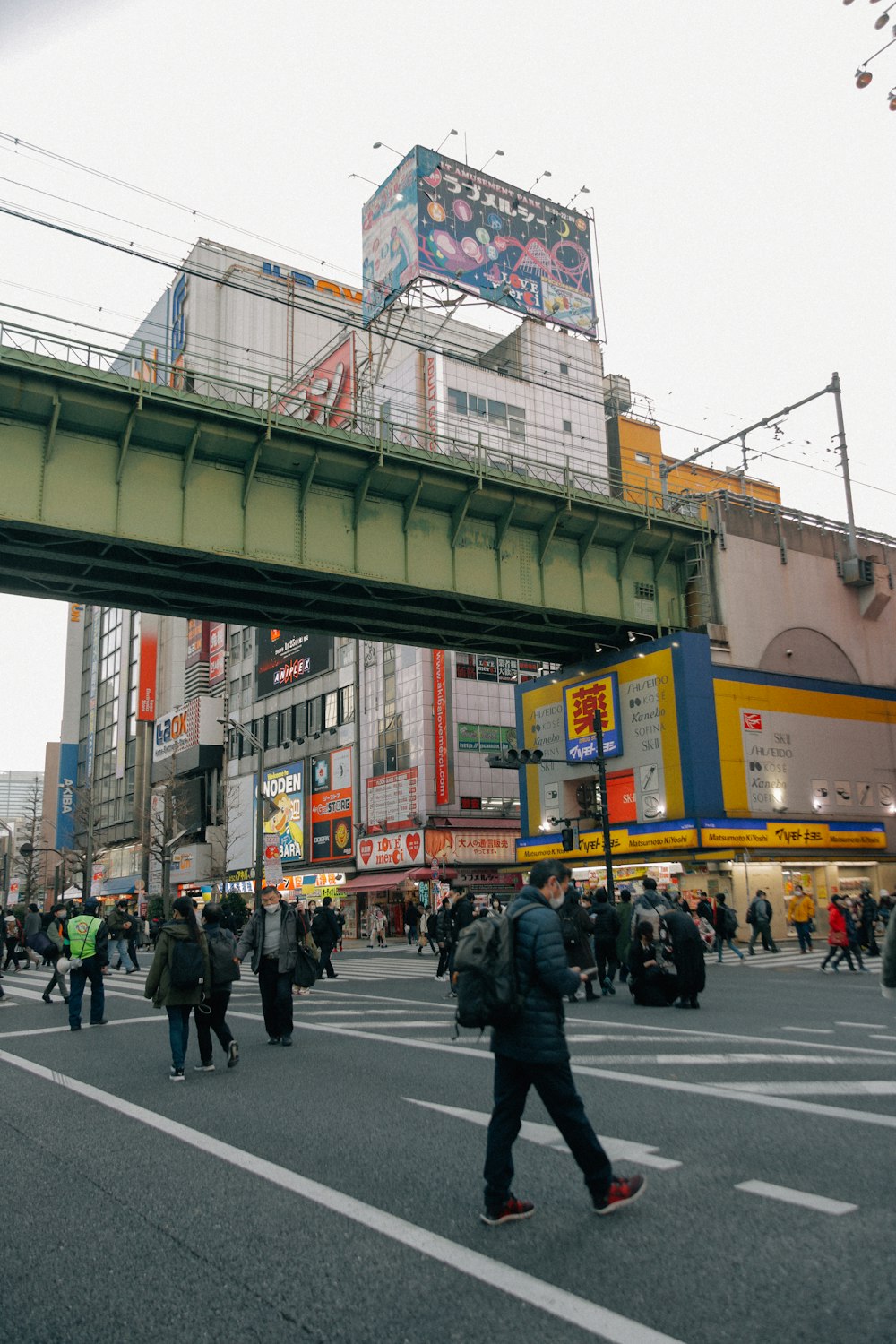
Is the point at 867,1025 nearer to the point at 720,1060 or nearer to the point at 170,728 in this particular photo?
the point at 720,1060

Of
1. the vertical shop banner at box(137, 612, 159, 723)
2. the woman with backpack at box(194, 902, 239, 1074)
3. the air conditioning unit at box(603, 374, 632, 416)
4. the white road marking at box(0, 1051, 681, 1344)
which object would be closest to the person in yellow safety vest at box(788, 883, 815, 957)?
the woman with backpack at box(194, 902, 239, 1074)

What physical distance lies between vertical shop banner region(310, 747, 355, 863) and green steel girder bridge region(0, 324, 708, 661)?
25446mm

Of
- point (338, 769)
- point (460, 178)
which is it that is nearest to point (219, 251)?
point (460, 178)

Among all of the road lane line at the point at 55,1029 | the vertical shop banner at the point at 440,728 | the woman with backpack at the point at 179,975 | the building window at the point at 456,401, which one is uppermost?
the building window at the point at 456,401

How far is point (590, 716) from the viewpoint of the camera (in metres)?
35.0

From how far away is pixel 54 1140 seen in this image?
6496 millimetres

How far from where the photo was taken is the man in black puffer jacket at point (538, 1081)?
4.53 metres

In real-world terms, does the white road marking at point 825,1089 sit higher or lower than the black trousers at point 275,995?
lower

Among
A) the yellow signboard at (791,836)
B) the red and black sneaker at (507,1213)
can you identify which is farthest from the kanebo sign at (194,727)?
the red and black sneaker at (507,1213)

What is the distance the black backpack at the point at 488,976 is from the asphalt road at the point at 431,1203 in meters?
0.94

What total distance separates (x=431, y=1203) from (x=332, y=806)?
175 feet

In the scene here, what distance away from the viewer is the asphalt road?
3.58 m

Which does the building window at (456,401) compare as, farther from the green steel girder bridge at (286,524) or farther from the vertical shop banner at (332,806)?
the green steel girder bridge at (286,524)

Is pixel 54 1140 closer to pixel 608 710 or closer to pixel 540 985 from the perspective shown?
pixel 540 985
